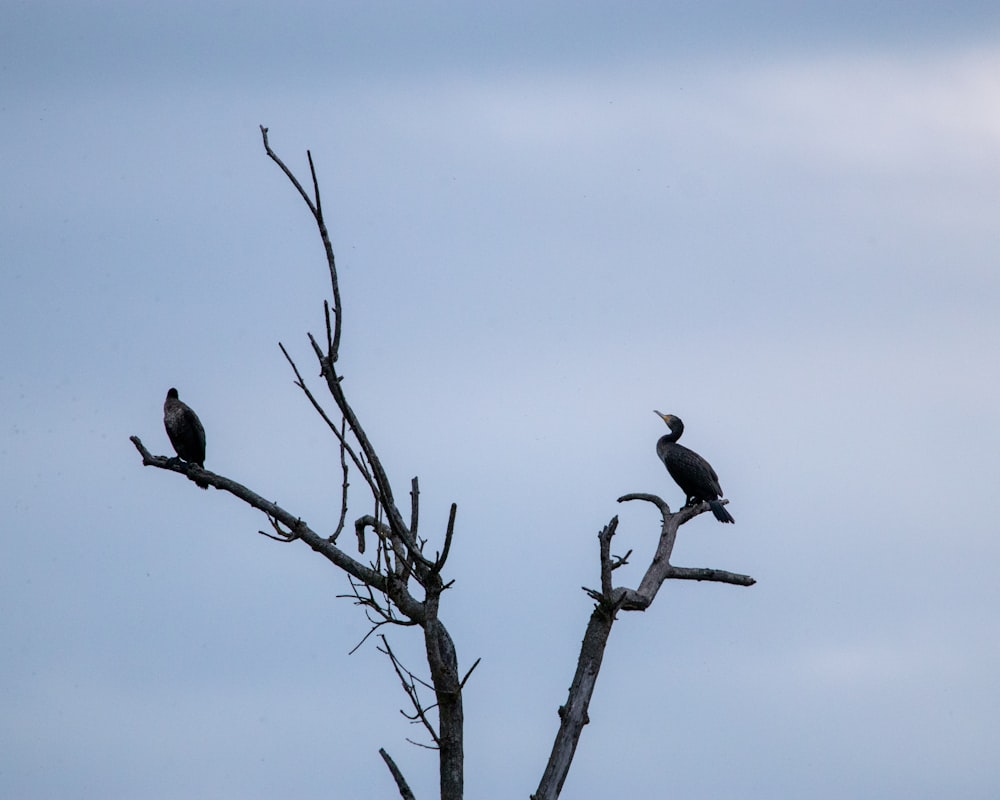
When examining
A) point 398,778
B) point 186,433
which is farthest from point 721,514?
point 398,778

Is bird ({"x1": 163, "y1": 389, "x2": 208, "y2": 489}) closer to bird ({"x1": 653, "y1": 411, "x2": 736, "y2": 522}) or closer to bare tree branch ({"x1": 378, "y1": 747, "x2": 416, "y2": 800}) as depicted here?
bird ({"x1": 653, "y1": 411, "x2": 736, "y2": 522})

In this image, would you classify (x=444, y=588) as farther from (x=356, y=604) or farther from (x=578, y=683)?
(x=578, y=683)

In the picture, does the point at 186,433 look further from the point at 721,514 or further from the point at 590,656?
the point at 590,656

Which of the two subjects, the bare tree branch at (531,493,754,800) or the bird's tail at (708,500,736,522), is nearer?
the bare tree branch at (531,493,754,800)

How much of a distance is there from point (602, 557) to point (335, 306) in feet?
6.62

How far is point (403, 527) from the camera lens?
5949 mm

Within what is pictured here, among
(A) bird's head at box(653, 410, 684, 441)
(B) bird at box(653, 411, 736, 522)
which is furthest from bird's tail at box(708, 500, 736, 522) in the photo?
(A) bird's head at box(653, 410, 684, 441)

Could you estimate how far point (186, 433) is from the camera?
14.3 meters

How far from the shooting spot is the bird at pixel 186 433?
14320 millimetres

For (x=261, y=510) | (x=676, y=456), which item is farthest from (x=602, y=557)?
(x=676, y=456)

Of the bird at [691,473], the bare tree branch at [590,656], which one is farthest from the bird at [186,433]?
the bare tree branch at [590,656]

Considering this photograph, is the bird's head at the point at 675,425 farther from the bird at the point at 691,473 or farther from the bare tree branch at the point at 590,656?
the bare tree branch at the point at 590,656

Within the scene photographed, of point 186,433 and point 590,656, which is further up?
point 186,433

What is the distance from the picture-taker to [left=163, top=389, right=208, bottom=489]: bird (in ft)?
47.0
